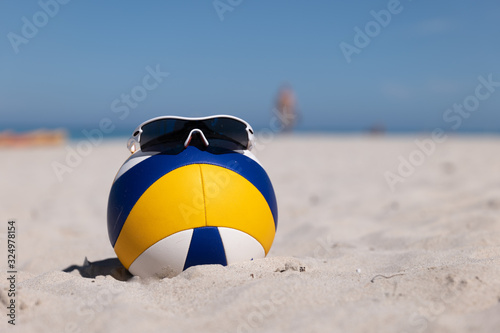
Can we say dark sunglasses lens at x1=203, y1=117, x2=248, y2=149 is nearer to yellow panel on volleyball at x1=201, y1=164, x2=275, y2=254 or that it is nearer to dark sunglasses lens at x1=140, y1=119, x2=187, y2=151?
dark sunglasses lens at x1=140, y1=119, x2=187, y2=151

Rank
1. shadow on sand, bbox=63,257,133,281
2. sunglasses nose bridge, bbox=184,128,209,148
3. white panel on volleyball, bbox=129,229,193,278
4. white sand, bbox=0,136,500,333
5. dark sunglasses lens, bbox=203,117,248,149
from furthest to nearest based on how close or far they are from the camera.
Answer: shadow on sand, bbox=63,257,133,281, dark sunglasses lens, bbox=203,117,248,149, sunglasses nose bridge, bbox=184,128,209,148, white panel on volleyball, bbox=129,229,193,278, white sand, bbox=0,136,500,333

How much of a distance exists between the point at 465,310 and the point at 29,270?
3.44 m

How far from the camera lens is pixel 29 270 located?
13.1 ft

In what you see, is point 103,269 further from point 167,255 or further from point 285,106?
point 285,106

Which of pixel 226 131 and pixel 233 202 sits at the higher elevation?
pixel 226 131

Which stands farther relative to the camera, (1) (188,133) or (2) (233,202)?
(1) (188,133)

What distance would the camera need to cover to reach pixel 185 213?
3.07 metres

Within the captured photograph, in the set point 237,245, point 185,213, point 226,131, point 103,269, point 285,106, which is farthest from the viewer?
point 285,106

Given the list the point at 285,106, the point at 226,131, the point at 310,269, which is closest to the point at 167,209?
the point at 226,131

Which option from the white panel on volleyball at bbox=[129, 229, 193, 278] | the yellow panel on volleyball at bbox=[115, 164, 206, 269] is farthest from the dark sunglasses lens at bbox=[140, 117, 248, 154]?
the white panel on volleyball at bbox=[129, 229, 193, 278]

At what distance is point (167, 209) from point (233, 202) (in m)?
0.45

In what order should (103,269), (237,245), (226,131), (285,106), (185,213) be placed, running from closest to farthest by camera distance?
(185,213) < (237,245) < (226,131) < (103,269) < (285,106)

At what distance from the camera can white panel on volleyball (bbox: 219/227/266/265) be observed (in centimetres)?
313

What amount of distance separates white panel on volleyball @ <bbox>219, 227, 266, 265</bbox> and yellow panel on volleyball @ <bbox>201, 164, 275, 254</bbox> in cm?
3
